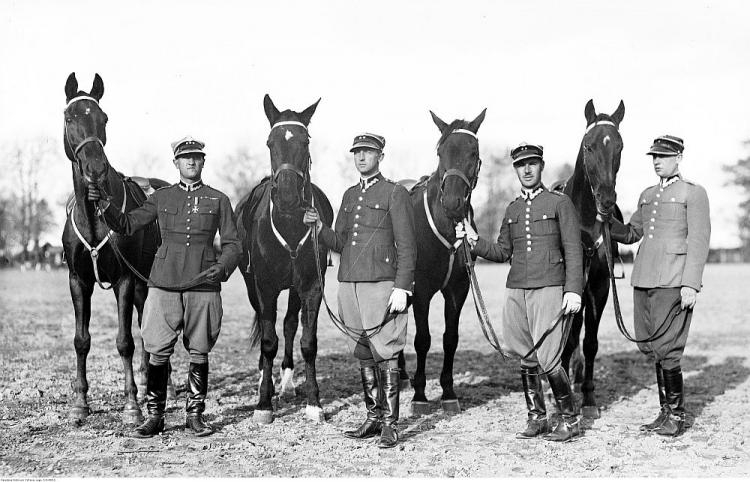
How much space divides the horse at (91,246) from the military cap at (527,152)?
347 centimetres

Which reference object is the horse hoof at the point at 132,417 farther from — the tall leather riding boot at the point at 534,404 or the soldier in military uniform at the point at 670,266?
the soldier in military uniform at the point at 670,266

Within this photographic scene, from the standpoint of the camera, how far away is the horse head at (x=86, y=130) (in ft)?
20.5

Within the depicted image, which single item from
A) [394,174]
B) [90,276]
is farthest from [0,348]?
[394,174]

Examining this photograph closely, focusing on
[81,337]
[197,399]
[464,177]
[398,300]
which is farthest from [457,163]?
[81,337]

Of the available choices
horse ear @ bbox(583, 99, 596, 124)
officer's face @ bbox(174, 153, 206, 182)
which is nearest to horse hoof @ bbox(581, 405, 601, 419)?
horse ear @ bbox(583, 99, 596, 124)

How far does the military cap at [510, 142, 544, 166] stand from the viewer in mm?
6285

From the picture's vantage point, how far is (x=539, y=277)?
20.4ft

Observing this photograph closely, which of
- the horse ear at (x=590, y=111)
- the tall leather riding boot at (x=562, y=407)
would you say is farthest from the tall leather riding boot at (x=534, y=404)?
the horse ear at (x=590, y=111)

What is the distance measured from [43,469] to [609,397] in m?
5.91

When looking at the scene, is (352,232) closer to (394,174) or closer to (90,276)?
(90,276)

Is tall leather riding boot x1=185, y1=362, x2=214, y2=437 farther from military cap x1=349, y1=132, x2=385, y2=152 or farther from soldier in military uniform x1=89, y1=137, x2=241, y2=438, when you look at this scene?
military cap x1=349, y1=132, x2=385, y2=152

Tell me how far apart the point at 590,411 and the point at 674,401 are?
100cm

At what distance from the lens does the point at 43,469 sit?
539 centimetres

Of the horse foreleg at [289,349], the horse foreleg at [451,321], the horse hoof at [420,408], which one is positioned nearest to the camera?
the horse hoof at [420,408]
